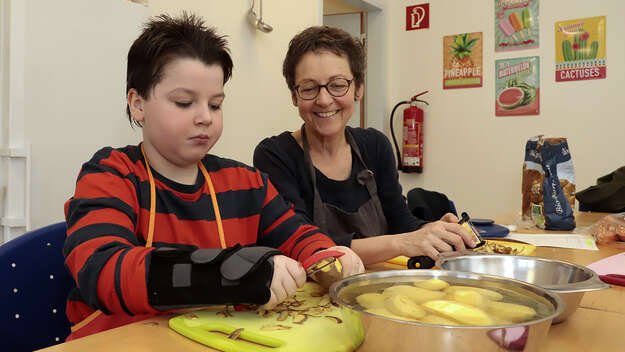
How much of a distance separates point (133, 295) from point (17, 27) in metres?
1.25

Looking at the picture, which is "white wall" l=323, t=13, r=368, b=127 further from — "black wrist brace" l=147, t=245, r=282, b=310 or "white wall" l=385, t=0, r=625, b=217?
"black wrist brace" l=147, t=245, r=282, b=310

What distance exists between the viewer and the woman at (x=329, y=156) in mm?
1378

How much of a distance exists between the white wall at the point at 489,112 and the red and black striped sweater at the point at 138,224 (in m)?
2.82

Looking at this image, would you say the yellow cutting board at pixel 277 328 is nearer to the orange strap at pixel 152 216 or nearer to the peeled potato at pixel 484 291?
the peeled potato at pixel 484 291

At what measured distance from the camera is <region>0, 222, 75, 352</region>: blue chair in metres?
0.84

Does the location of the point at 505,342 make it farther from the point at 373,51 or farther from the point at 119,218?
the point at 373,51

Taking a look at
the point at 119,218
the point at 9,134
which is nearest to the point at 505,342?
the point at 119,218

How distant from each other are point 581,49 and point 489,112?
2.31 feet

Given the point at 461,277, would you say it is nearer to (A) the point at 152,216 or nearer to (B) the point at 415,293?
(B) the point at 415,293

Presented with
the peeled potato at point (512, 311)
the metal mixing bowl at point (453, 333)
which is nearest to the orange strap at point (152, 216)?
the metal mixing bowl at point (453, 333)

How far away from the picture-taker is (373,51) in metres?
3.98

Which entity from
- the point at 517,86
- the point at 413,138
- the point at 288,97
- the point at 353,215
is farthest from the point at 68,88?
the point at 517,86

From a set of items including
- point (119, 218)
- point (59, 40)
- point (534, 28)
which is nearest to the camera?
point (119, 218)

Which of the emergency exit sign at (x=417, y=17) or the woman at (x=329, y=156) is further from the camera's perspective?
the emergency exit sign at (x=417, y=17)
